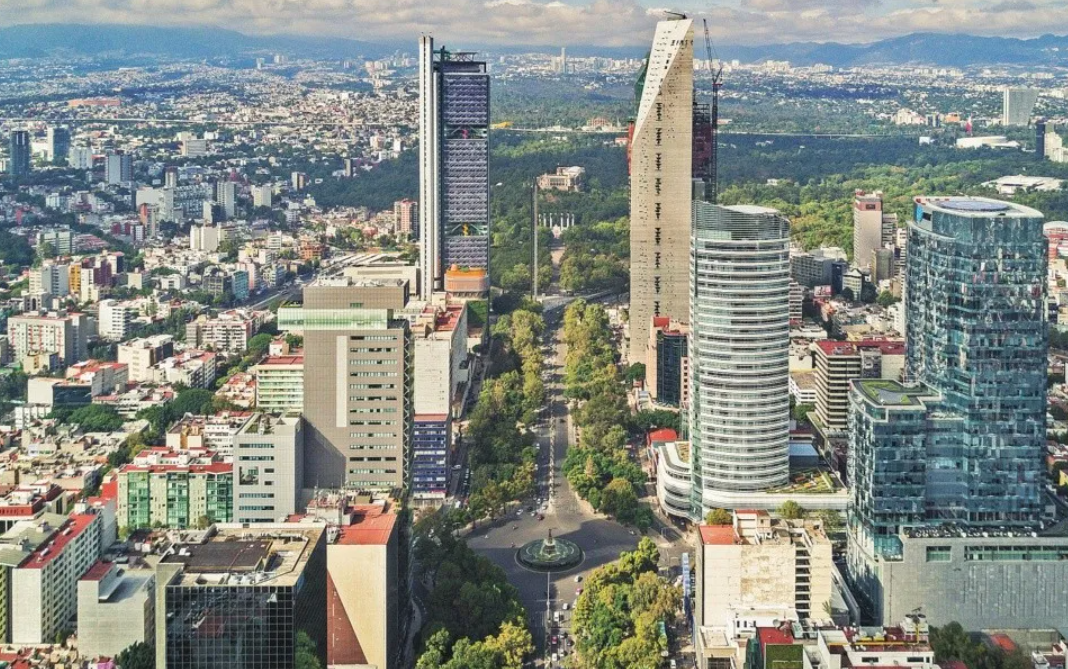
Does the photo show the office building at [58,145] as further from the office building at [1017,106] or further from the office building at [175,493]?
the office building at [175,493]

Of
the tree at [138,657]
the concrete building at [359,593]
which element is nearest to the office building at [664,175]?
the concrete building at [359,593]

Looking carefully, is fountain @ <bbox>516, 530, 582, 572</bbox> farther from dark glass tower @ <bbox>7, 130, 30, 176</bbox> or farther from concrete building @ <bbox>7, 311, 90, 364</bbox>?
dark glass tower @ <bbox>7, 130, 30, 176</bbox>

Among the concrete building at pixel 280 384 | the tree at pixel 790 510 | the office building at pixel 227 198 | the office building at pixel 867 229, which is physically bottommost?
the tree at pixel 790 510

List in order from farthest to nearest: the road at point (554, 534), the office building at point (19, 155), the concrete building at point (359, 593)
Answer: the office building at point (19, 155)
the road at point (554, 534)
the concrete building at point (359, 593)

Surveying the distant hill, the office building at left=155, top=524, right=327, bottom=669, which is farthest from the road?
the distant hill

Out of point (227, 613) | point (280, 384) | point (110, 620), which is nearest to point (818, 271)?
point (280, 384)

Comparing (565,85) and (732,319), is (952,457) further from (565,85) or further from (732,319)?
(565,85)

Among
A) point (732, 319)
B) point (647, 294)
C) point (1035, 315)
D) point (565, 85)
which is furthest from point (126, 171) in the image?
point (1035, 315)
